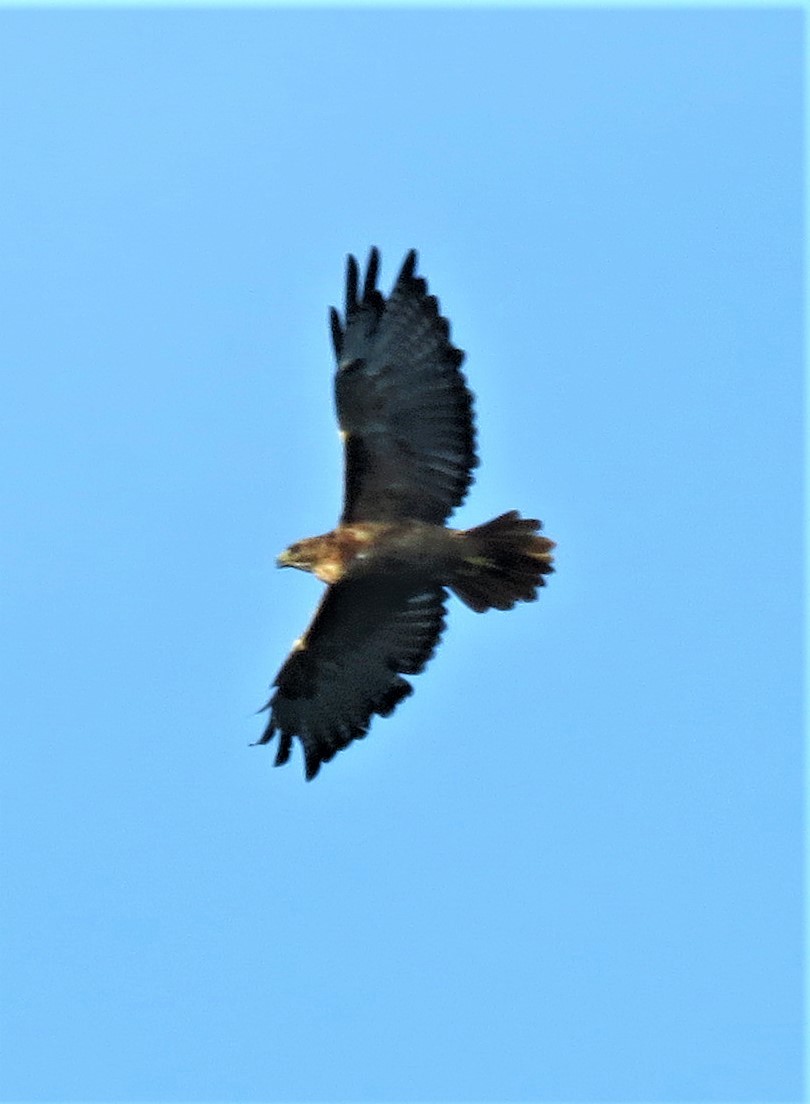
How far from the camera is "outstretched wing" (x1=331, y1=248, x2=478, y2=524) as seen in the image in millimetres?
17078

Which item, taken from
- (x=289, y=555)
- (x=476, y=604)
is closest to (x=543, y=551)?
(x=476, y=604)

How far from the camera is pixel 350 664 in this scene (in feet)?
59.1

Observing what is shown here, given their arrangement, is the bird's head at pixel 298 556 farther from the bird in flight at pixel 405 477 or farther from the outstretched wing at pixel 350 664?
the outstretched wing at pixel 350 664

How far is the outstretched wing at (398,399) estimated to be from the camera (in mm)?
17078

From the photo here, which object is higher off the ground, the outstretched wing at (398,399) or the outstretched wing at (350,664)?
the outstretched wing at (398,399)

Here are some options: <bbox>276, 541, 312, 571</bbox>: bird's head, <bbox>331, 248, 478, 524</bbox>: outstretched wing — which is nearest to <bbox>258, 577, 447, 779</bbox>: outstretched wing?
<bbox>276, 541, 312, 571</bbox>: bird's head

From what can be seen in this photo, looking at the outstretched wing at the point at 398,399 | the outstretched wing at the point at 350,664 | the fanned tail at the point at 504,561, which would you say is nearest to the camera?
the fanned tail at the point at 504,561

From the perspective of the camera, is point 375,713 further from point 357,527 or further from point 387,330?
point 387,330

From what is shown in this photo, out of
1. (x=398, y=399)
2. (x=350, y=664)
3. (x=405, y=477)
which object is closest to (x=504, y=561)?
(x=405, y=477)

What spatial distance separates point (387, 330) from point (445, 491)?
3.95 ft

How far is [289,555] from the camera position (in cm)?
1709

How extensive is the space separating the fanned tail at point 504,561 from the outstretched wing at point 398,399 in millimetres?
443

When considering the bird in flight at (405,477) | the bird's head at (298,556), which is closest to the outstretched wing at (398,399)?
the bird in flight at (405,477)

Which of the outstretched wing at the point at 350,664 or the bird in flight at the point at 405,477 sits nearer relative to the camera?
the bird in flight at the point at 405,477
